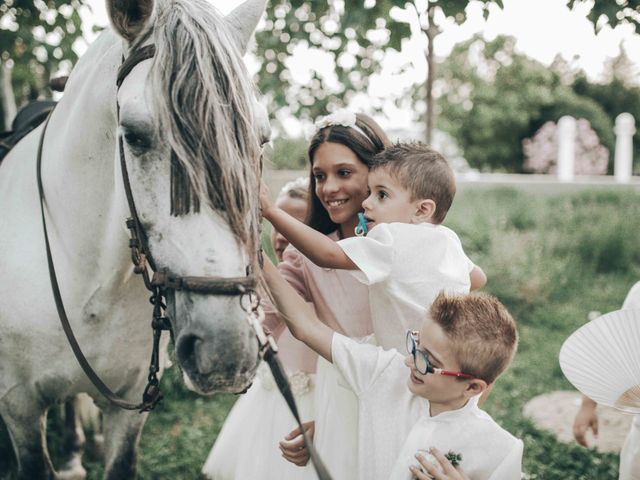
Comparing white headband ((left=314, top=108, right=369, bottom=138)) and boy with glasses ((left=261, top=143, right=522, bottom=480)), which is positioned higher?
white headband ((left=314, top=108, right=369, bottom=138))

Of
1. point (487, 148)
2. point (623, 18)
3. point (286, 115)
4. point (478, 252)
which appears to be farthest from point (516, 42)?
→ point (623, 18)

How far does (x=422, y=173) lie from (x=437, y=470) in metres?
0.94

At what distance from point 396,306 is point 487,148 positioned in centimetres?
2077

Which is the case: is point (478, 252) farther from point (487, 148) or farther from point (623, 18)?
point (487, 148)

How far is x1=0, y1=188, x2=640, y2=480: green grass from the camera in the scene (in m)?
3.66

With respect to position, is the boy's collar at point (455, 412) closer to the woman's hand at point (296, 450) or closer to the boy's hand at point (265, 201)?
the woman's hand at point (296, 450)

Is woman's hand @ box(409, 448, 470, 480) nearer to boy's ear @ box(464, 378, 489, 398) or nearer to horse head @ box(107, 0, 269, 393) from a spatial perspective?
boy's ear @ box(464, 378, 489, 398)

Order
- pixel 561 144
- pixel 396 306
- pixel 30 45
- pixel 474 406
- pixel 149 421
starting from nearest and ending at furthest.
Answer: pixel 474 406 < pixel 396 306 < pixel 30 45 < pixel 149 421 < pixel 561 144

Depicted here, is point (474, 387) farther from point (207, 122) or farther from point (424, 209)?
point (207, 122)

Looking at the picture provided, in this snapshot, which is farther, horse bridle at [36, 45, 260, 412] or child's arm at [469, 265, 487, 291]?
child's arm at [469, 265, 487, 291]

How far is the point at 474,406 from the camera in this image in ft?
5.85

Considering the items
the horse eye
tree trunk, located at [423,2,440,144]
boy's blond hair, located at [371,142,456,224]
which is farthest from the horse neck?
tree trunk, located at [423,2,440,144]

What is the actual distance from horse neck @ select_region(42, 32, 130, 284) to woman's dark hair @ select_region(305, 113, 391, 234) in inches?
32.8

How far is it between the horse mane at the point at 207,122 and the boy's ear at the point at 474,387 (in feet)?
2.45
